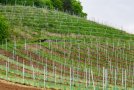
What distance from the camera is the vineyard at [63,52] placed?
175 ft

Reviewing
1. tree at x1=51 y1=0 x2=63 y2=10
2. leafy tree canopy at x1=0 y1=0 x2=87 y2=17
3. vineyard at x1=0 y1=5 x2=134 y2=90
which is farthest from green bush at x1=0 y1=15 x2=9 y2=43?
tree at x1=51 y1=0 x2=63 y2=10

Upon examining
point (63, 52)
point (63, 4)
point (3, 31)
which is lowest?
point (63, 52)

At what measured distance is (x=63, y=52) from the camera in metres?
79.1

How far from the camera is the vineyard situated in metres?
53.4

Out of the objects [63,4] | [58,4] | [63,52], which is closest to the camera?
[63,52]

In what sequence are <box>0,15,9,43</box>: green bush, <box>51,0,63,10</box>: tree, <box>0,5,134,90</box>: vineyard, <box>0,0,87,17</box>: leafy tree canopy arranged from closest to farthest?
<box>0,5,134,90</box>: vineyard, <box>0,15,9,43</box>: green bush, <box>0,0,87,17</box>: leafy tree canopy, <box>51,0,63,10</box>: tree

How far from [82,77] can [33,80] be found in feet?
40.2

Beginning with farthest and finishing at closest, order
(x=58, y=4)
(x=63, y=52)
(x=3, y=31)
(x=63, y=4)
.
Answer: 1. (x=63, y=4)
2. (x=58, y=4)
3. (x=3, y=31)
4. (x=63, y=52)

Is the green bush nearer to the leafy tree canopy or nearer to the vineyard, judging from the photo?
the vineyard

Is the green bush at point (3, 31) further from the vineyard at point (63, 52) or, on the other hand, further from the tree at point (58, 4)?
the tree at point (58, 4)

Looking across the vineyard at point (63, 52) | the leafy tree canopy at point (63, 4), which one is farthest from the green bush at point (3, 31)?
the leafy tree canopy at point (63, 4)

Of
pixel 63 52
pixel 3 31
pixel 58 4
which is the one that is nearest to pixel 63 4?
pixel 58 4

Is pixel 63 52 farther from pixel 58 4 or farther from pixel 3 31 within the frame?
pixel 58 4

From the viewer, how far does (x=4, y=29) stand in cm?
8281
